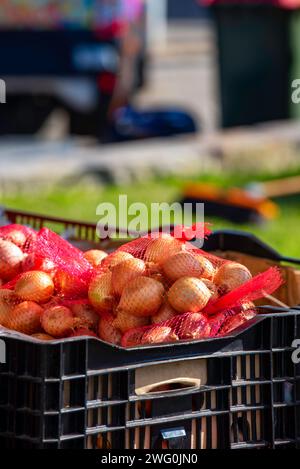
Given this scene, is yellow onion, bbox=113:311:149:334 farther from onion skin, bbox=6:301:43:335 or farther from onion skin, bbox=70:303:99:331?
onion skin, bbox=6:301:43:335

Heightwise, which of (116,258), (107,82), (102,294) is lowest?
(102,294)

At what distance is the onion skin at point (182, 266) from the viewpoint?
3.03m

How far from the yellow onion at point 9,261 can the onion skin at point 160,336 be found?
1.98 feet

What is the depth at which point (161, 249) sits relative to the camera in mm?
3133

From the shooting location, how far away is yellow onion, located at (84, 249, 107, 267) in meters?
3.36

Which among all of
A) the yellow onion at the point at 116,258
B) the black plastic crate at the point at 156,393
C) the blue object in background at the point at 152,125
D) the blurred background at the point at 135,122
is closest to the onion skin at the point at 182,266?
the yellow onion at the point at 116,258

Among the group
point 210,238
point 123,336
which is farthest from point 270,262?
point 123,336

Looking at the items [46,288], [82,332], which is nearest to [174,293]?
[82,332]

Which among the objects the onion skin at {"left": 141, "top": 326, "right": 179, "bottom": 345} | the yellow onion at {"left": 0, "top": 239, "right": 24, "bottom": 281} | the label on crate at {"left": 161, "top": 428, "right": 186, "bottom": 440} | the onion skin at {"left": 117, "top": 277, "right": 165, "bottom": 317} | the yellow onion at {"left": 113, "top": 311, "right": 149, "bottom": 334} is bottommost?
the label on crate at {"left": 161, "top": 428, "right": 186, "bottom": 440}

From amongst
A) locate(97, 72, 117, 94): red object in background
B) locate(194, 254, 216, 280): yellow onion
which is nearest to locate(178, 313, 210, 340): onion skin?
locate(194, 254, 216, 280): yellow onion

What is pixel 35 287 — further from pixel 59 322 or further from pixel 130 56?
pixel 130 56

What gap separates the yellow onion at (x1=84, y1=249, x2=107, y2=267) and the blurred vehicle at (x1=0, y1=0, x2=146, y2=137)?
359 inches

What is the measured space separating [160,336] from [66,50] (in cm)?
1008

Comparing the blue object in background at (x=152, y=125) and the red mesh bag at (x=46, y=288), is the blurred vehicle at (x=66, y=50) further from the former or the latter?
the red mesh bag at (x=46, y=288)
